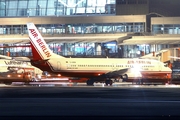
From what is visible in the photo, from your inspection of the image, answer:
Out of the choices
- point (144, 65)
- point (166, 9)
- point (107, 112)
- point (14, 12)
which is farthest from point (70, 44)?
point (107, 112)

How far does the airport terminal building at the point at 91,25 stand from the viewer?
381 ft

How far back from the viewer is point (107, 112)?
3192cm

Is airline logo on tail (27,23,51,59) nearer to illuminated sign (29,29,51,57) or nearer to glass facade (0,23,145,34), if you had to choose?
illuminated sign (29,29,51,57)

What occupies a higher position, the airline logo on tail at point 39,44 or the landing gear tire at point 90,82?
the airline logo on tail at point 39,44

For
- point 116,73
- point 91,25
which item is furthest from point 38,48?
point 91,25

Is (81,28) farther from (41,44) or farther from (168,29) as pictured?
(41,44)

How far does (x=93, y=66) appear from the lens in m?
77.1

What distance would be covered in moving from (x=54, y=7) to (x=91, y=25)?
32.5 ft

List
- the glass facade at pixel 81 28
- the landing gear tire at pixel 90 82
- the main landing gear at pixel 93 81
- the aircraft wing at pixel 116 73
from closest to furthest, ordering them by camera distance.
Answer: the main landing gear at pixel 93 81 < the landing gear tire at pixel 90 82 < the aircraft wing at pixel 116 73 < the glass facade at pixel 81 28

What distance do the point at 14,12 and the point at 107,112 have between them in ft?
311

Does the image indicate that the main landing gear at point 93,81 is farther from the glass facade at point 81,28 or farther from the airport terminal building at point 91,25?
the glass facade at point 81,28

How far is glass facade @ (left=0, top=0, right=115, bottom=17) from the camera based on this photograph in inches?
4832

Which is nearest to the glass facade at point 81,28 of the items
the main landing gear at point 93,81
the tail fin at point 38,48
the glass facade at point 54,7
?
the glass facade at point 54,7

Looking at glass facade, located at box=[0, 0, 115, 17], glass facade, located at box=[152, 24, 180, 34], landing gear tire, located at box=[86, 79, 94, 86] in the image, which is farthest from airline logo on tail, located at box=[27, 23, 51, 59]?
glass facade, located at box=[0, 0, 115, 17]
